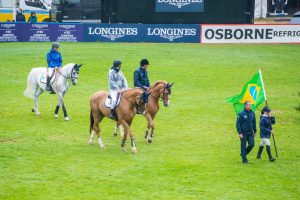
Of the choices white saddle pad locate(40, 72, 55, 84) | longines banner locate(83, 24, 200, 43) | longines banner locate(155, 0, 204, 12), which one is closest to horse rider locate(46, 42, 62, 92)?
white saddle pad locate(40, 72, 55, 84)

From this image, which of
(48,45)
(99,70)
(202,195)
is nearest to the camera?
(202,195)

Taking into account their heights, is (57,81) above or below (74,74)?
below

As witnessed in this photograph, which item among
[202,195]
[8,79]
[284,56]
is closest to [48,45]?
[8,79]

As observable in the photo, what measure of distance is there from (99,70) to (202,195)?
75.2 feet

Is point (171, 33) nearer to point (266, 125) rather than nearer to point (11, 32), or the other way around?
point (11, 32)

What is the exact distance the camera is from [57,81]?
25.9m

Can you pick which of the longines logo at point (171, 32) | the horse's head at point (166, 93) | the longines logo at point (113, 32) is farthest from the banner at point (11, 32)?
the horse's head at point (166, 93)

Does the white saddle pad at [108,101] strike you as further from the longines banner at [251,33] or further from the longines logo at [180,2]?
the longines logo at [180,2]

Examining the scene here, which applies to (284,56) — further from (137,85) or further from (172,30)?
(137,85)

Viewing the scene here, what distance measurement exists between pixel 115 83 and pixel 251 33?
2759 cm

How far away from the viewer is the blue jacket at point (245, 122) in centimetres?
1942

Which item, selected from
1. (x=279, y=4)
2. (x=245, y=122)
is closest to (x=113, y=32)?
(x=279, y=4)

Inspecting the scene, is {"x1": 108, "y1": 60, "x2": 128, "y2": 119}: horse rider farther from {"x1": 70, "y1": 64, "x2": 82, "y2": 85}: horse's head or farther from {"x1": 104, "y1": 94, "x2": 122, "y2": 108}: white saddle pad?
{"x1": 70, "y1": 64, "x2": 82, "y2": 85}: horse's head

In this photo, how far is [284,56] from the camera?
43.5m
